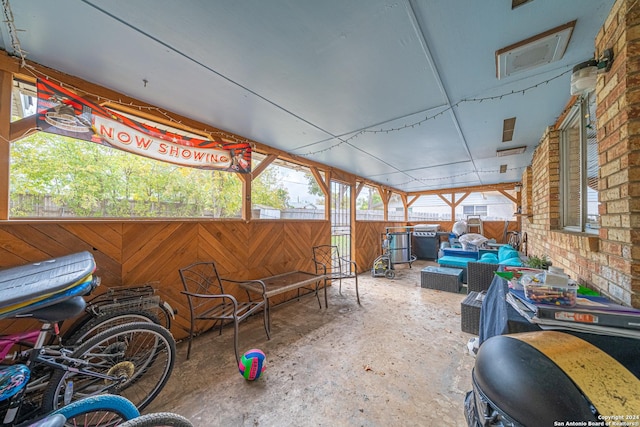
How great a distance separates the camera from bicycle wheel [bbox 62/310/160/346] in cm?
155

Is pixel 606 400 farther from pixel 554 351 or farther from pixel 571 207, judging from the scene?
pixel 571 207

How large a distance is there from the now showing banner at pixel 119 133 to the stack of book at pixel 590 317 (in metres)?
3.05

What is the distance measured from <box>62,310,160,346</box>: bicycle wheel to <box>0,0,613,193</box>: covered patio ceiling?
1900 mm

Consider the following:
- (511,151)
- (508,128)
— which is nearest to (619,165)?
(508,128)

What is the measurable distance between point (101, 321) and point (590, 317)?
9.57 feet

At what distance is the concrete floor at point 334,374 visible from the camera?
4.98 ft

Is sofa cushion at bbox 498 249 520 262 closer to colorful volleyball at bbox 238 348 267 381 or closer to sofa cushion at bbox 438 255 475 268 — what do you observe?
sofa cushion at bbox 438 255 475 268

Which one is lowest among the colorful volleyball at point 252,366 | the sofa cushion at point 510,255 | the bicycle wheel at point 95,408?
the colorful volleyball at point 252,366

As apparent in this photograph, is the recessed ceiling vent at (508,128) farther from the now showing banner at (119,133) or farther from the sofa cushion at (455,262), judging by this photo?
the now showing banner at (119,133)

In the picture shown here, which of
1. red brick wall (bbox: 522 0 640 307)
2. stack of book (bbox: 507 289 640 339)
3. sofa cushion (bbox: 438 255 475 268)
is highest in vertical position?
red brick wall (bbox: 522 0 640 307)

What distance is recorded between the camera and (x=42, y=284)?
1114mm

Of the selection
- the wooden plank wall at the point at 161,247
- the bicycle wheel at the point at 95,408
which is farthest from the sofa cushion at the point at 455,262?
the bicycle wheel at the point at 95,408

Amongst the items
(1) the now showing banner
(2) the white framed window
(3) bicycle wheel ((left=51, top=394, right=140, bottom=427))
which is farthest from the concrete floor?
(1) the now showing banner

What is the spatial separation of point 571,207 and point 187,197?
5698 mm
